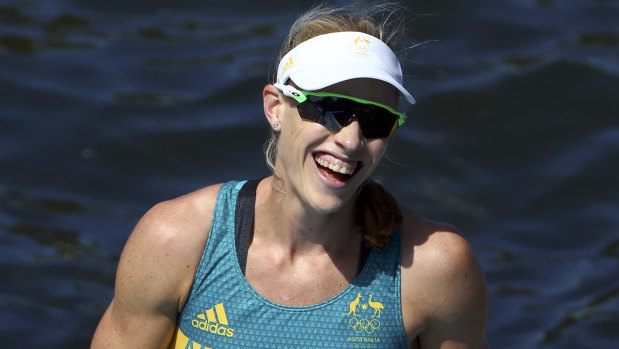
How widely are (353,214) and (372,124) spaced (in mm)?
436

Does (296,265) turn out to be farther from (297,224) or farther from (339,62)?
(339,62)

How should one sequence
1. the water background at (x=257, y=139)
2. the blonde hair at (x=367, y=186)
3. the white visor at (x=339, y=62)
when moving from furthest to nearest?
the water background at (x=257, y=139) < the blonde hair at (x=367, y=186) < the white visor at (x=339, y=62)

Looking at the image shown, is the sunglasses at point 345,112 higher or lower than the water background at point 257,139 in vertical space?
higher

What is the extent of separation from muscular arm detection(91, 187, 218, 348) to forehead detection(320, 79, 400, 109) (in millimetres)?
654

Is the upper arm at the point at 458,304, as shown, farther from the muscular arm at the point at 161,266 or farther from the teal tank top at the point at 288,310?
the muscular arm at the point at 161,266

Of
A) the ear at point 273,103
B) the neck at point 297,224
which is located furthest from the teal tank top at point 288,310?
the ear at point 273,103

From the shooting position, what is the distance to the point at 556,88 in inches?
318

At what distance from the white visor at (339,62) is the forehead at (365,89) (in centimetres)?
5

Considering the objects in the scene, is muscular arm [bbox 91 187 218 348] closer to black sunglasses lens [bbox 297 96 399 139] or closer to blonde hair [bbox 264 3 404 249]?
blonde hair [bbox 264 3 404 249]

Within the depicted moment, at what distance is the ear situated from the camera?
12.1ft

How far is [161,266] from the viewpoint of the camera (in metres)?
3.76

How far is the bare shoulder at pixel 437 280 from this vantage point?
3734mm

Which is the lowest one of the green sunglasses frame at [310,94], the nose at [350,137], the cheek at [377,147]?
the cheek at [377,147]

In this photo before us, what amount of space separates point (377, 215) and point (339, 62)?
0.57m
